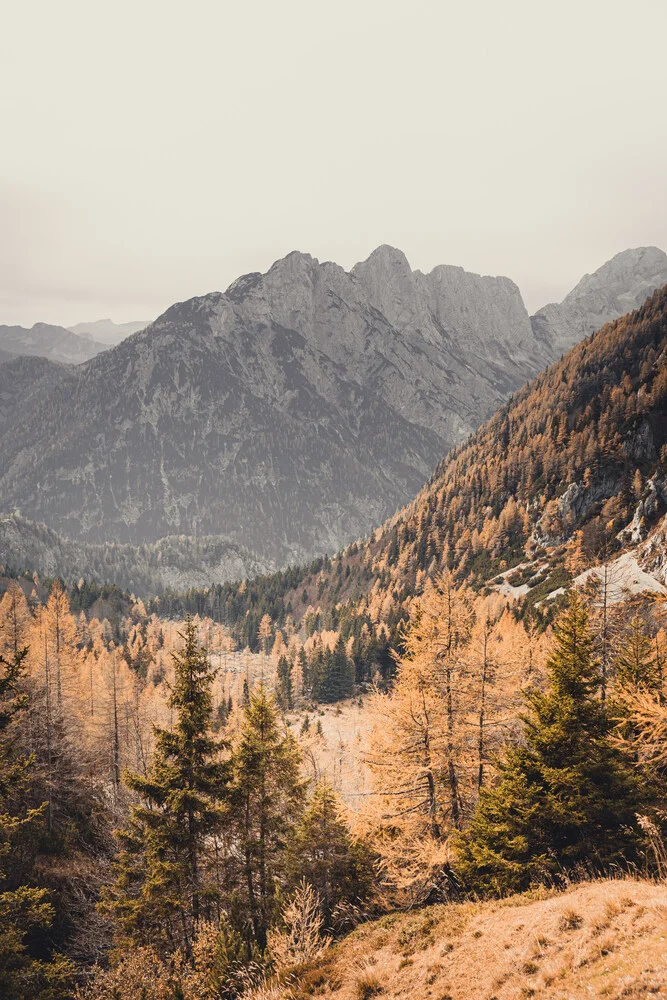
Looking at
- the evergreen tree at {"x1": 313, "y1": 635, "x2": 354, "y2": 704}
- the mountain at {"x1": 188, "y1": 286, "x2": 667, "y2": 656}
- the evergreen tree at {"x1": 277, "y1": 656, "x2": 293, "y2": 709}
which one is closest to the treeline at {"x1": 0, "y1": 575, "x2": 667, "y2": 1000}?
the evergreen tree at {"x1": 277, "y1": 656, "x2": 293, "y2": 709}

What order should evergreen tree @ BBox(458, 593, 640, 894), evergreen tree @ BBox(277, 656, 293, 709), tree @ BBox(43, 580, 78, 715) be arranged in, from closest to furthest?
evergreen tree @ BBox(458, 593, 640, 894) < tree @ BBox(43, 580, 78, 715) < evergreen tree @ BBox(277, 656, 293, 709)

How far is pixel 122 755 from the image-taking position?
48.0m

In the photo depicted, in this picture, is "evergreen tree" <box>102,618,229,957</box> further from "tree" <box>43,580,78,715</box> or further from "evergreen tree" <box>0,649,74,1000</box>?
"tree" <box>43,580,78,715</box>

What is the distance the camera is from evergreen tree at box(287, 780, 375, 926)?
73.8 ft

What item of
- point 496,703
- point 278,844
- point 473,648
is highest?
point 473,648

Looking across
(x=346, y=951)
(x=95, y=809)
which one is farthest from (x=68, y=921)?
(x=346, y=951)

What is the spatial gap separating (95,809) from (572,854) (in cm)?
3979

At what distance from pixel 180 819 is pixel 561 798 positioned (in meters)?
15.2

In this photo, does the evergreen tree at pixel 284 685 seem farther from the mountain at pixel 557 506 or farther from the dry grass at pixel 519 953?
the dry grass at pixel 519 953

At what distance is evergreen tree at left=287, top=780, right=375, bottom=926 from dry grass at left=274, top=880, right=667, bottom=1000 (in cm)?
823

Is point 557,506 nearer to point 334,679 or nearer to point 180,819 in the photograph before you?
point 334,679

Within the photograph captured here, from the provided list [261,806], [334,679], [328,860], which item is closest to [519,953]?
[261,806]

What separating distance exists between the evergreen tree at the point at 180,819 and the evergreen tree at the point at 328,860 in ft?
15.0

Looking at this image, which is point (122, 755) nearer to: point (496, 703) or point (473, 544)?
point (496, 703)
